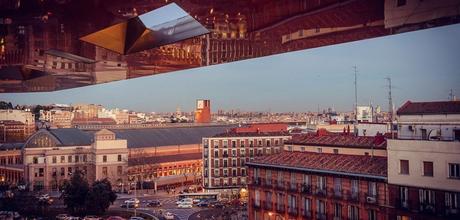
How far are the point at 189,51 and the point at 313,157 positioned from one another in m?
5.92

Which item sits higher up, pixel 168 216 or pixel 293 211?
pixel 293 211

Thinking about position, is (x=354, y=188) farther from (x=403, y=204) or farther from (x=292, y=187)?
(x=403, y=204)

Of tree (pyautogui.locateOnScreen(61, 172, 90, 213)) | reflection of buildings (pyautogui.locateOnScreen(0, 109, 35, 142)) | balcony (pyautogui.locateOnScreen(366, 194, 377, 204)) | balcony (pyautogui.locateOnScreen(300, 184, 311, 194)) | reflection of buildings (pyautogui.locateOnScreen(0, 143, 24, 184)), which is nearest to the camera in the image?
reflection of buildings (pyautogui.locateOnScreen(0, 109, 35, 142))

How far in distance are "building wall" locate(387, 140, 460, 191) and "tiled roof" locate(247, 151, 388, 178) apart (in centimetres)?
174

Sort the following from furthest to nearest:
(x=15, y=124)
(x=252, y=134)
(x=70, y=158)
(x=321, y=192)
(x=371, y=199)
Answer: (x=252, y=134), (x=70, y=158), (x=321, y=192), (x=371, y=199), (x=15, y=124)

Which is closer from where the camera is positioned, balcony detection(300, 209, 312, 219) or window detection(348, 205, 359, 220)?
window detection(348, 205, 359, 220)

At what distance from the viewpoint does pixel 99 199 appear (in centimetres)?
618

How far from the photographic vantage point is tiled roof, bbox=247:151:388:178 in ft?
19.7

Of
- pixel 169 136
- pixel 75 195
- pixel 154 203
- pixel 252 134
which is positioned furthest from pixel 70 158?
pixel 169 136

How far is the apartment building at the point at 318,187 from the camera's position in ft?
18.7

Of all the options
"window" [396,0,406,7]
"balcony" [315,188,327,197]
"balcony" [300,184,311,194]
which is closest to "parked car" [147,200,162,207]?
"balcony" [300,184,311,194]

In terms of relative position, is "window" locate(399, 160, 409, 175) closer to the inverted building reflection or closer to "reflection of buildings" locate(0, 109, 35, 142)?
the inverted building reflection

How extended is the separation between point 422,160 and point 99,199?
4.29 meters

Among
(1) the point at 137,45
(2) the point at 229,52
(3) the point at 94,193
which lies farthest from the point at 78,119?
(2) the point at 229,52
